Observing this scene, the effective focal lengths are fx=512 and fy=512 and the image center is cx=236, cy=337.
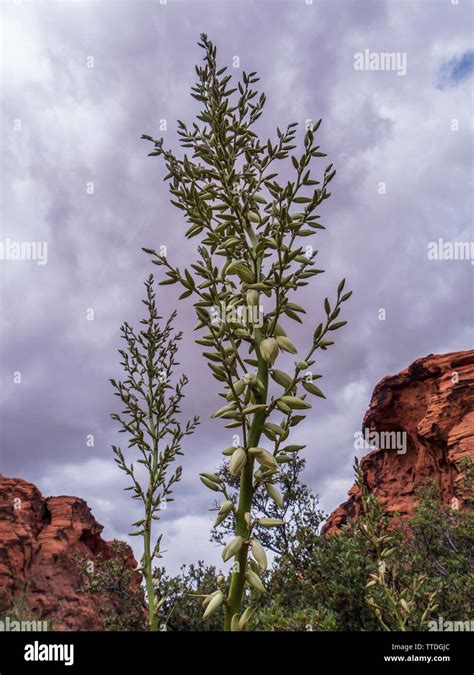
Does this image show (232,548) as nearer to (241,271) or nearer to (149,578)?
(241,271)

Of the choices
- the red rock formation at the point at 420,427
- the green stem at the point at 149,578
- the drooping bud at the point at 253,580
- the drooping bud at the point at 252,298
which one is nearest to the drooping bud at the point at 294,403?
the drooping bud at the point at 252,298

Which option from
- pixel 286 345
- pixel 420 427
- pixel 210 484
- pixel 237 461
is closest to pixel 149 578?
pixel 210 484

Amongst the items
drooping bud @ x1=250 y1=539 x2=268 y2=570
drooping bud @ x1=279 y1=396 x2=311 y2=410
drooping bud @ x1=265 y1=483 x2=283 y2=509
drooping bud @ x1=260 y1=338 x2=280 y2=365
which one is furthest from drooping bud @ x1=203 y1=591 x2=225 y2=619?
drooping bud @ x1=260 y1=338 x2=280 y2=365

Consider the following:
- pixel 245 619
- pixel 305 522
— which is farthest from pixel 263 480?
pixel 305 522

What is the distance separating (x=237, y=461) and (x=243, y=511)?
164 millimetres

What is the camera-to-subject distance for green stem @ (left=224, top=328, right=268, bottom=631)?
1.45 metres

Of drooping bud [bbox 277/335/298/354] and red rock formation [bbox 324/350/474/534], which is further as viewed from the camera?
red rock formation [bbox 324/350/474/534]

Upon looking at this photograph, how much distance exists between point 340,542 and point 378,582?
9.04 meters

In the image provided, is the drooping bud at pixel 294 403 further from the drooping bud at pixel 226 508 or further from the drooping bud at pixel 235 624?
the drooping bud at pixel 235 624

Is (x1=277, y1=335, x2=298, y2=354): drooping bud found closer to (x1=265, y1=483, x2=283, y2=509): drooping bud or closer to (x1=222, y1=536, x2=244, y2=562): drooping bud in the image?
(x1=265, y1=483, x2=283, y2=509): drooping bud

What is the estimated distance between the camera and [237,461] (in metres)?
1.43

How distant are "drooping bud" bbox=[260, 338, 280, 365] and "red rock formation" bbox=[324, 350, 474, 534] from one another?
25.1 meters

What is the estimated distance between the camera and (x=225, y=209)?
6.11ft

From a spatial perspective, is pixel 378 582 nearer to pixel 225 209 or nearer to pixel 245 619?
pixel 245 619
